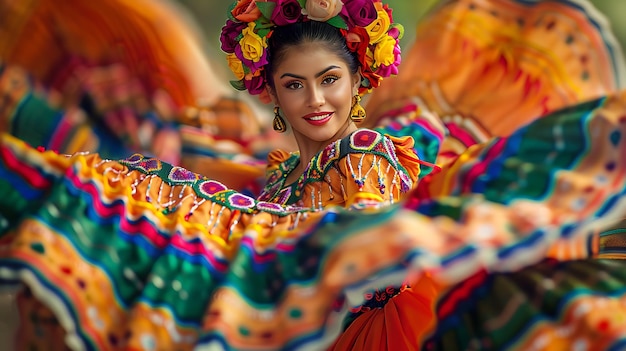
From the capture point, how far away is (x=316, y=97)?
1.27 meters

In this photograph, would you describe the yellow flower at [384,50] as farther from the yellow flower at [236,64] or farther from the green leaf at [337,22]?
the yellow flower at [236,64]

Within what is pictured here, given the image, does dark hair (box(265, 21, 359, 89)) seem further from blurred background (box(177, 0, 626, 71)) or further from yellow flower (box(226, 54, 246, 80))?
blurred background (box(177, 0, 626, 71))

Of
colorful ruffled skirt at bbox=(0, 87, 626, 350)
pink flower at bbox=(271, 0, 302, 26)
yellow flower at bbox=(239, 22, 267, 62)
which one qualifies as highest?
pink flower at bbox=(271, 0, 302, 26)

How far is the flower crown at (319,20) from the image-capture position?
1289 millimetres

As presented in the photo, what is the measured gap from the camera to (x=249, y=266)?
91 cm

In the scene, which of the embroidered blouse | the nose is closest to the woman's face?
the nose

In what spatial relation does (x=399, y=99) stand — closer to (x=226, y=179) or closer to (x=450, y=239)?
(x=226, y=179)

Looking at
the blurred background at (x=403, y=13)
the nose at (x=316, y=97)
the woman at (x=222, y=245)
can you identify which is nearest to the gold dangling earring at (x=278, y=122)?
the nose at (x=316, y=97)

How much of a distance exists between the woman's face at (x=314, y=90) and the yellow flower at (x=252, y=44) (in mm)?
48

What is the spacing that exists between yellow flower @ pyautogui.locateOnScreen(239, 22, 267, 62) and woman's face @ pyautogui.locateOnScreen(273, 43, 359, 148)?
0.05 m

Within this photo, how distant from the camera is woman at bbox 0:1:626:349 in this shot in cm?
79

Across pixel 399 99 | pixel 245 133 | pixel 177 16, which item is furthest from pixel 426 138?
pixel 177 16

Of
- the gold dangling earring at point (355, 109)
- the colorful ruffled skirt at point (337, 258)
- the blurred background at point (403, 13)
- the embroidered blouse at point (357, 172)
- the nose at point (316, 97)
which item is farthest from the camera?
the blurred background at point (403, 13)

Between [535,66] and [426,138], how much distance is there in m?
0.32
